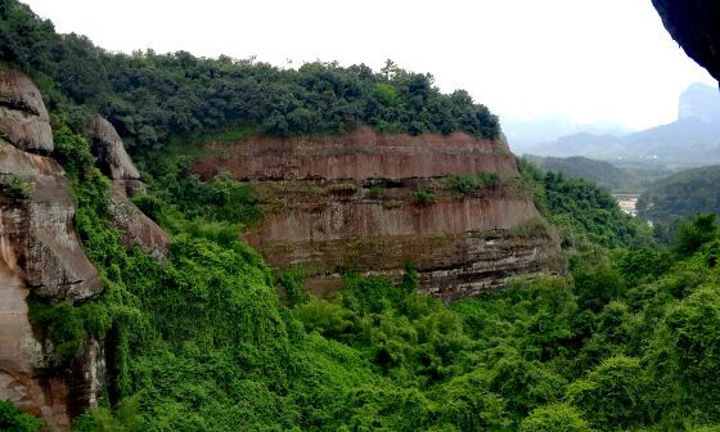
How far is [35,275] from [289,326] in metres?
8.75

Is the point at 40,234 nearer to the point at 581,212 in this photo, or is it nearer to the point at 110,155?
the point at 110,155

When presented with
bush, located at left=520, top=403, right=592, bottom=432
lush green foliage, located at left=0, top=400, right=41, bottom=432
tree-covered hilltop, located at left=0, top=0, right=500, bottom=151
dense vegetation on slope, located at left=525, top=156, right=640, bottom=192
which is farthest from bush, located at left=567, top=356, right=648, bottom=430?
dense vegetation on slope, located at left=525, top=156, right=640, bottom=192

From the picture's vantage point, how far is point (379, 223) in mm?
29312

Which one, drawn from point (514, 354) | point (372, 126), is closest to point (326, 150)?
point (372, 126)

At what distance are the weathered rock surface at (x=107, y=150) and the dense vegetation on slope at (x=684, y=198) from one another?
183 ft

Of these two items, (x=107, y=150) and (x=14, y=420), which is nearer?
(x=14, y=420)

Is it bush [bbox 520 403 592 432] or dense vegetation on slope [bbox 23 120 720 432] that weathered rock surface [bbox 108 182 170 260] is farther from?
bush [bbox 520 403 592 432]

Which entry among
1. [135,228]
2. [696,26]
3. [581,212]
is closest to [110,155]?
[135,228]

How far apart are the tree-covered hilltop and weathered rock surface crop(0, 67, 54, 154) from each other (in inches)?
159

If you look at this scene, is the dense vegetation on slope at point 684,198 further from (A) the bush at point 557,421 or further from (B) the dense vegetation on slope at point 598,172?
(A) the bush at point 557,421

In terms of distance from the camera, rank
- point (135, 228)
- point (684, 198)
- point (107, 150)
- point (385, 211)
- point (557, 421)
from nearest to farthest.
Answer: point (557, 421) < point (135, 228) < point (107, 150) < point (385, 211) < point (684, 198)

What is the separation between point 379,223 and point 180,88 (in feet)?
35.0

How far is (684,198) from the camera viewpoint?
67938 mm

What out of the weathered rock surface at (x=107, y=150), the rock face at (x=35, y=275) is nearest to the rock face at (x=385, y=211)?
the weathered rock surface at (x=107, y=150)
